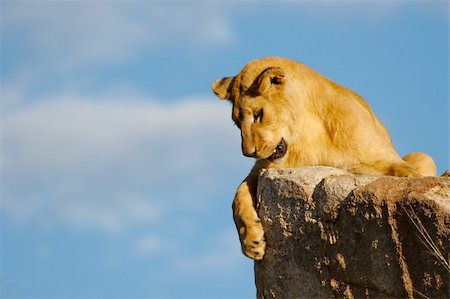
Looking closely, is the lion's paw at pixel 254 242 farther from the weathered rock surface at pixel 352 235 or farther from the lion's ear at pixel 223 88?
the lion's ear at pixel 223 88

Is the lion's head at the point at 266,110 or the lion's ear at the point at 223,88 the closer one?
the lion's head at the point at 266,110

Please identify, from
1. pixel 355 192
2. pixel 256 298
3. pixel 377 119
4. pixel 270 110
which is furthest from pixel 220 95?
pixel 355 192

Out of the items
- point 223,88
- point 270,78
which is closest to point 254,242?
point 270,78

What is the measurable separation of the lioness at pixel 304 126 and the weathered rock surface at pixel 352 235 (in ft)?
3.47

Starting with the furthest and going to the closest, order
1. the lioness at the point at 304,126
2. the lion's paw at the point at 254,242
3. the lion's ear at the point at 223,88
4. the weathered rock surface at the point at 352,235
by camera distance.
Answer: the lion's ear at the point at 223,88, the lioness at the point at 304,126, the lion's paw at the point at 254,242, the weathered rock surface at the point at 352,235

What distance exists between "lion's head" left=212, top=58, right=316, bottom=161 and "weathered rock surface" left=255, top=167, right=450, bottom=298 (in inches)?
42.6

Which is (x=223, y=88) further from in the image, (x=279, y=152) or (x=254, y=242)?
(x=254, y=242)

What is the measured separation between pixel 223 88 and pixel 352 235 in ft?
9.78

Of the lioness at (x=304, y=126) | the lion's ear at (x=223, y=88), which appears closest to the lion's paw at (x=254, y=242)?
the lioness at (x=304, y=126)

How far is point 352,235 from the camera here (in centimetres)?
609

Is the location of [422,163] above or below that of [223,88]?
below

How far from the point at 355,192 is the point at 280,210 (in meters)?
0.74

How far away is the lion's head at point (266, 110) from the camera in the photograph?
7.95 m

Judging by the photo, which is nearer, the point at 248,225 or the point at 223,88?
the point at 248,225
